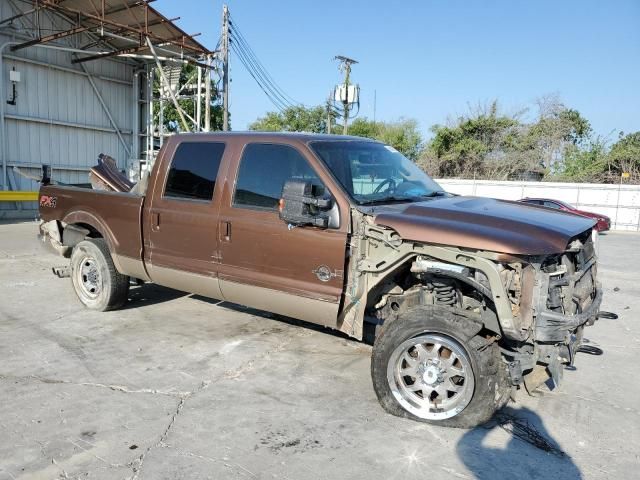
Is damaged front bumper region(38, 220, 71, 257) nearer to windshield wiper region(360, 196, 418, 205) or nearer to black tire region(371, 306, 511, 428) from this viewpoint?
windshield wiper region(360, 196, 418, 205)

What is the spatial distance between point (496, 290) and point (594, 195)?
2531 centimetres

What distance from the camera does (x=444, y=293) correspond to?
3803 mm

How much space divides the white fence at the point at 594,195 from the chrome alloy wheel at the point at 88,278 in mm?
20739

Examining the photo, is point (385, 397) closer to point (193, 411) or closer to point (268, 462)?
point (268, 462)

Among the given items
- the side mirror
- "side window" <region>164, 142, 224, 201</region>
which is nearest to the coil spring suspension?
the side mirror

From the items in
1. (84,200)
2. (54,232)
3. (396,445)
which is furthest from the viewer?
(54,232)

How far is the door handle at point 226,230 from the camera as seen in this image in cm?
459

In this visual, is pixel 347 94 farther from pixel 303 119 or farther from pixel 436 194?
pixel 436 194

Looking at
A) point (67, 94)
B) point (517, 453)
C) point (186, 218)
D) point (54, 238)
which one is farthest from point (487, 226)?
point (67, 94)

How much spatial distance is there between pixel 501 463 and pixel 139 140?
20.6 metres

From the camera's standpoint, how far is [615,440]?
3.49 m

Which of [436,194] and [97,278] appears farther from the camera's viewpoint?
[97,278]

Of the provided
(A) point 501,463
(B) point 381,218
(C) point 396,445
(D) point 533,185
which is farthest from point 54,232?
(D) point 533,185

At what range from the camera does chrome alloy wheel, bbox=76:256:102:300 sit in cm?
606
